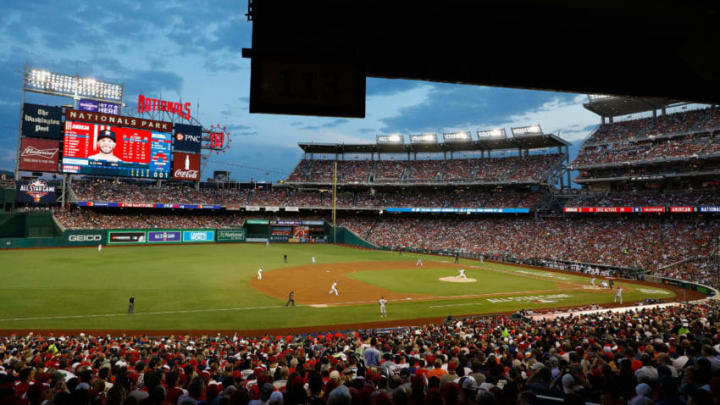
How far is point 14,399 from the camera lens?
12.5ft

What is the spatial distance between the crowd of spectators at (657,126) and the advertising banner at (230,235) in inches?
2205

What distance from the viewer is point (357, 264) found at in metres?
45.0

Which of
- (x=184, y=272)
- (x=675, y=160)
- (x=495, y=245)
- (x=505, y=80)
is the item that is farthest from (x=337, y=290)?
(x=675, y=160)

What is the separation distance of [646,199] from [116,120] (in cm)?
7220

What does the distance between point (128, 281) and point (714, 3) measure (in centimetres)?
3467

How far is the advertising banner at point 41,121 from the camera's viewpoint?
53.2 metres

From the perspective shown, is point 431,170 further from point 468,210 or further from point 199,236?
point 199,236

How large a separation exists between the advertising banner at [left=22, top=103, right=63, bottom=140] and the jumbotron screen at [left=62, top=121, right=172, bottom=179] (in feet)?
6.89

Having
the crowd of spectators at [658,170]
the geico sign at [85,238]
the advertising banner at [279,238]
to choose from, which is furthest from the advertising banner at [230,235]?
the crowd of spectators at [658,170]

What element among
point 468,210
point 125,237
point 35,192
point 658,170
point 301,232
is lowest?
point 125,237

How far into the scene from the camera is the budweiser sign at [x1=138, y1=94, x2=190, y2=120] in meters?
64.4

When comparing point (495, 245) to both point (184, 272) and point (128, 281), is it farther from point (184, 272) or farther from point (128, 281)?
point (128, 281)

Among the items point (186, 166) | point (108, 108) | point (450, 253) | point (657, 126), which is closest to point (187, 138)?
point (186, 166)

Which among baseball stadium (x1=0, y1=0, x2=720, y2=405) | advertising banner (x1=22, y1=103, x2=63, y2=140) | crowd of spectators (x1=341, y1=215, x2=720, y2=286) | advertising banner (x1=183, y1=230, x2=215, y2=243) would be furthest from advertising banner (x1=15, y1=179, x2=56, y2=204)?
crowd of spectators (x1=341, y1=215, x2=720, y2=286)
